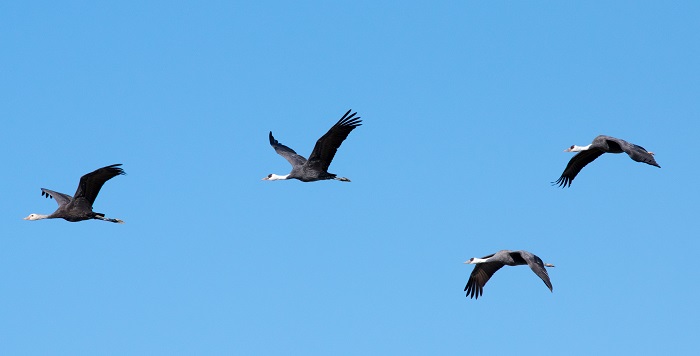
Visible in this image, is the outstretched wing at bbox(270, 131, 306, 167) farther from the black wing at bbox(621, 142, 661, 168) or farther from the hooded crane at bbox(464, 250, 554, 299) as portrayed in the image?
the black wing at bbox(621, 142, 661, 168)

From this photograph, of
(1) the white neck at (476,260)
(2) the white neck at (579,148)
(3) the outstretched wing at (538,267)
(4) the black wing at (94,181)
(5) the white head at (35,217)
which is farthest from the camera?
(5) the white head at (35,217)

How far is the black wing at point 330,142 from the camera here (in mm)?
30641

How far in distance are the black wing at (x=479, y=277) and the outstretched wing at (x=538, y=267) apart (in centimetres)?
415

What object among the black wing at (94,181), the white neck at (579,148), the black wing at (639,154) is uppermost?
the white neck at (579,148)

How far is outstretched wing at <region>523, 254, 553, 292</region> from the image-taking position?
1071 inches

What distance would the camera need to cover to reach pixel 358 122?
100 feet

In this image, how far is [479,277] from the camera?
3328 cm

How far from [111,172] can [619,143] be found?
12.6m

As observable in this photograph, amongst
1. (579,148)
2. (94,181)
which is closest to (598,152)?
(579,148)

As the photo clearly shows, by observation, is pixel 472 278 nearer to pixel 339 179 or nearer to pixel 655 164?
pixel 339 179

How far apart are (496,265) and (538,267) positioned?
490cm

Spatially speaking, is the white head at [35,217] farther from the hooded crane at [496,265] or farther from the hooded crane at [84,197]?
the hooded crane at [496,265]

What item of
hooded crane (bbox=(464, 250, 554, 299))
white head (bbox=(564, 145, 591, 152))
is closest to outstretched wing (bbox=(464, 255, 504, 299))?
hooded crane (bbox=(464, 250, 554, 299))

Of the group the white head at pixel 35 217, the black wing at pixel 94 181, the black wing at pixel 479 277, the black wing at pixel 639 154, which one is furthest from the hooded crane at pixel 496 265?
the white head at pixel 35 217
